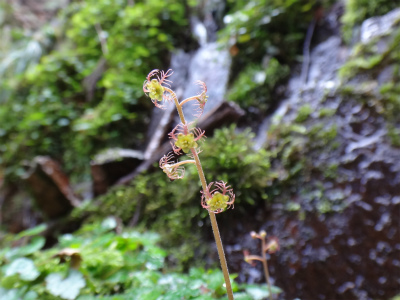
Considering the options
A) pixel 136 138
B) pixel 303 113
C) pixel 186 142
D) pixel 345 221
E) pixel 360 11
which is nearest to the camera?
pixel 186 142

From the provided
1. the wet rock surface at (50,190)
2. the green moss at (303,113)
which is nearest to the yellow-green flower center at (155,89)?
the green moss at (303,113)

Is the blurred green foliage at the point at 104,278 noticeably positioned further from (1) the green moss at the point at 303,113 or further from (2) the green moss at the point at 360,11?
(2) the green moss at the point at 360,11

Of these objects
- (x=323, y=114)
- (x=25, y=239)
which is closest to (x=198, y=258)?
(x=323, y=114)

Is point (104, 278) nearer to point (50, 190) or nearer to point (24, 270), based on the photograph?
point (24, 270)

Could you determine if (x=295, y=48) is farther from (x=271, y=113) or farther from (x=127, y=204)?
(x=127, y=204)

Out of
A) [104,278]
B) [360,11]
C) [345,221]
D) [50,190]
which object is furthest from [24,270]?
[360,11]

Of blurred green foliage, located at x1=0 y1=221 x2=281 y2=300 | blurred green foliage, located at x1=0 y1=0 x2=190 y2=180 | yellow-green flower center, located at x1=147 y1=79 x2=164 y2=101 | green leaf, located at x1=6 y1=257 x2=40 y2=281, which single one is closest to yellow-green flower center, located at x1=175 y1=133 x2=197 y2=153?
yellow-green flower center, located at x1=147 y1=79 x2=164 y2=101
